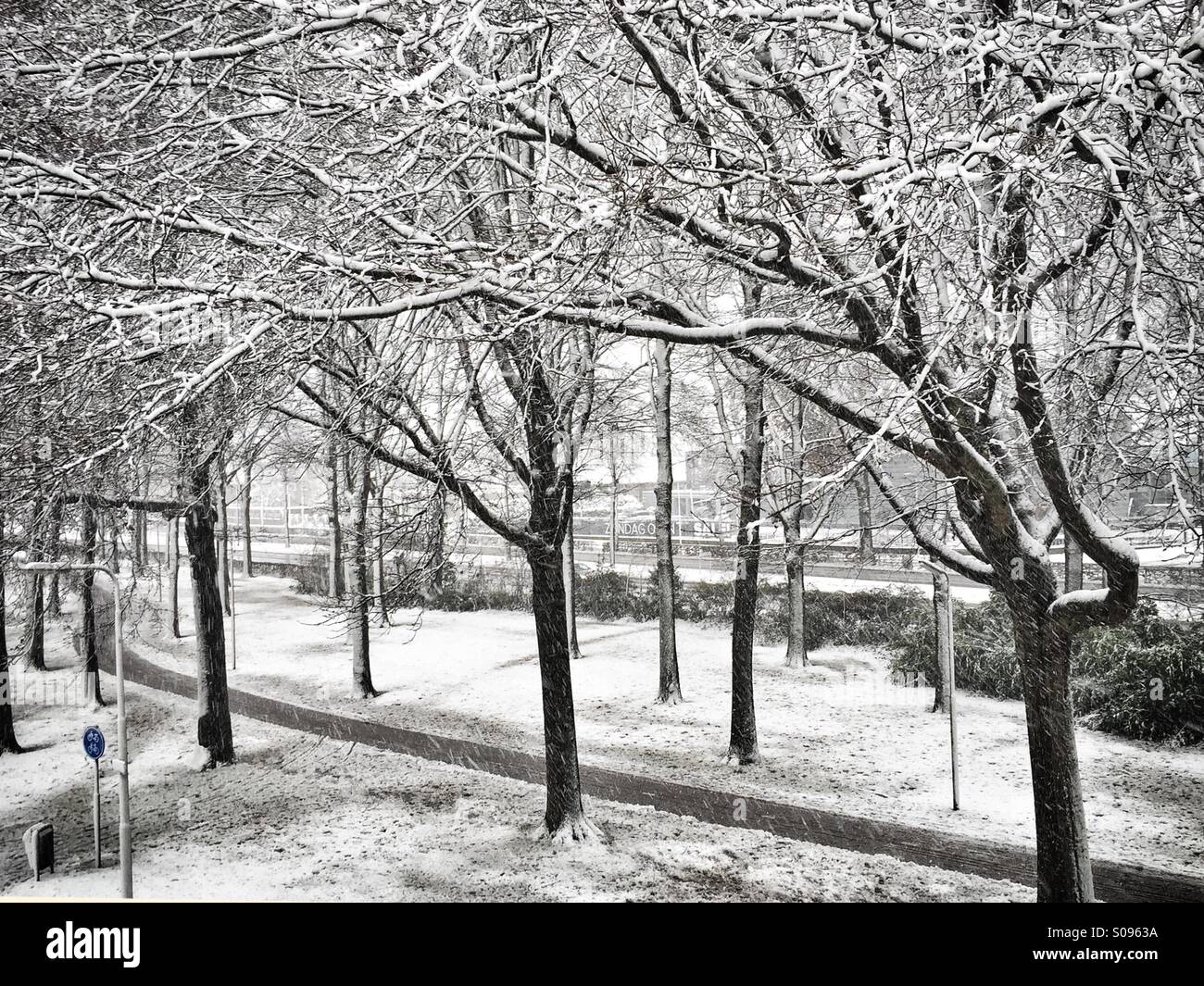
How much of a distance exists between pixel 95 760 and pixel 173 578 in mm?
2432

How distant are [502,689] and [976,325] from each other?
747 cm

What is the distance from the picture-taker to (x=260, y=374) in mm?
3736

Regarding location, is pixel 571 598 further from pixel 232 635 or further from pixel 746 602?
pixel 232 635

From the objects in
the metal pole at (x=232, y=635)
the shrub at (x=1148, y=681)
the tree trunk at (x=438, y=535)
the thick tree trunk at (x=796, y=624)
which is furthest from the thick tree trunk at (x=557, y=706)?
the thick tree trunk at (x=796, y=624)

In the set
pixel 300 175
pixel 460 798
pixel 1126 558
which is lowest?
pixel 460 798

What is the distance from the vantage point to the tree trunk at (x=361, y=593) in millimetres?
5965

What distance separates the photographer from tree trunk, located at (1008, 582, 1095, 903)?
396cm

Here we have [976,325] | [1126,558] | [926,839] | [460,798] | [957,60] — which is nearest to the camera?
[957,60]

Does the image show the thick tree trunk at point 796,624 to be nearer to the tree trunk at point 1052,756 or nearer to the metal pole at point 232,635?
the tree trunk at point 1052,756

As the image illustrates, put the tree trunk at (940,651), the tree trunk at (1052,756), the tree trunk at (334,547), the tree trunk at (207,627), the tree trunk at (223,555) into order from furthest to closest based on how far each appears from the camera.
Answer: the tree trunk at (334,547) < the tree trunk at (223,555) < the tree trunk at (940,651) < the tree trunk at (207,627) < the tree trunk at (1052,756)

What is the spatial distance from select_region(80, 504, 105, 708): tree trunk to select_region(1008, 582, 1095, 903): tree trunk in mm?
5459

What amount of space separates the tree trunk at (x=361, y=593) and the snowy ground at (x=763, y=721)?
191mm
